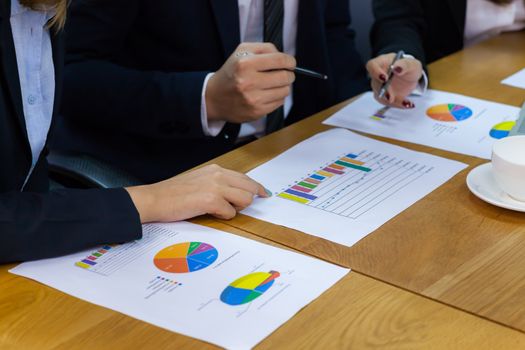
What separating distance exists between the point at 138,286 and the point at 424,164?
0.58 m

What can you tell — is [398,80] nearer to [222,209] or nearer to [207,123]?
[207,123]

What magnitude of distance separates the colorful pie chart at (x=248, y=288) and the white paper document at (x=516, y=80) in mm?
965

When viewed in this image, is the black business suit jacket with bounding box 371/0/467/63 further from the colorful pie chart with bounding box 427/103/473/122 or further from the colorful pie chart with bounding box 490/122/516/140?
the colorful pie chart with bounding box 490/122/516/140

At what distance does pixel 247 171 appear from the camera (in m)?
1.35

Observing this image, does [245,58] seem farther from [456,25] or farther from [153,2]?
[456,25]

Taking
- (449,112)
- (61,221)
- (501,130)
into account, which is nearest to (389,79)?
(449,112)

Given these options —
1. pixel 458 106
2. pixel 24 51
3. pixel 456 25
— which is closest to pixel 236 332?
pixel 24 51

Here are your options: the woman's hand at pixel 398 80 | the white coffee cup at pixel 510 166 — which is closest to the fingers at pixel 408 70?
the woman's hand at pixel 398 80

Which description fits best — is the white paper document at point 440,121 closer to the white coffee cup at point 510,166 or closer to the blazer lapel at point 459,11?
the white coffee cup at point 510,166

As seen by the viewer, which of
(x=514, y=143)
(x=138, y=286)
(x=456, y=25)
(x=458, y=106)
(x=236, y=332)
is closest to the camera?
(x=236, y=332)

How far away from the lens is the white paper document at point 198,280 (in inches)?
37.0

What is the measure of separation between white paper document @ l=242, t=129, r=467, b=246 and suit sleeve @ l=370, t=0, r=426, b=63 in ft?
1.51

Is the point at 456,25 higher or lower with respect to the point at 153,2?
lower

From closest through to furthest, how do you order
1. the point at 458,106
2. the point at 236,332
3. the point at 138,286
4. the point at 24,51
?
the point at 236,332
the point at 138,286
the point at 24,51
the point at 458,106
